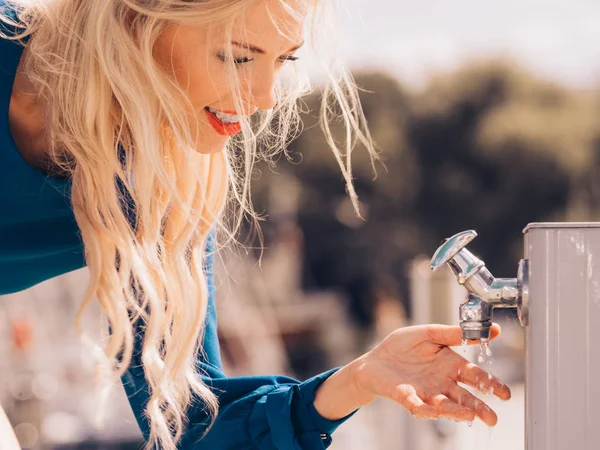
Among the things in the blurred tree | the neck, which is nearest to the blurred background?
the blurred tree

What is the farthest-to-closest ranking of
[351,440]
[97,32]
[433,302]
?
[351,440]
[433,302]
[97,32]

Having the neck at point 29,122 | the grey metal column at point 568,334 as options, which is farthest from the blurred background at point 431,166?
the grey metal column at point 568,334

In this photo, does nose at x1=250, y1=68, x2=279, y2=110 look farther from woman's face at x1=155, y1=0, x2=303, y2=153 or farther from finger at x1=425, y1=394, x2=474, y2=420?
finger at x1=425, y1=394, x2=474, y2=420

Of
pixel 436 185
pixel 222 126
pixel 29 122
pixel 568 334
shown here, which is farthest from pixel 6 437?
pixel 436 185

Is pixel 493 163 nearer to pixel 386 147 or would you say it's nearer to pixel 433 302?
pixel 386 147

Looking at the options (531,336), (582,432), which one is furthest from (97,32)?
(582,432)

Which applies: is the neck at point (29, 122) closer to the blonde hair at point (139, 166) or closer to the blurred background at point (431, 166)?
the blonde hair at point (139, 166)

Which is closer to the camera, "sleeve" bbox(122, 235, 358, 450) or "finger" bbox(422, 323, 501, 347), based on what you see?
"finger" bbox(422, 323, 501, 347)

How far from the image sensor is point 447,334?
1.31 meters

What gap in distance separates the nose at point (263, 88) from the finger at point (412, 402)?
0.48 meters

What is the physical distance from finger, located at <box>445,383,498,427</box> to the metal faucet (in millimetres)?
110

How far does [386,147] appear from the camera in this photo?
1581 cm

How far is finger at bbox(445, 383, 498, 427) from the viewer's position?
125 cm

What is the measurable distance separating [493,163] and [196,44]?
581 inches
